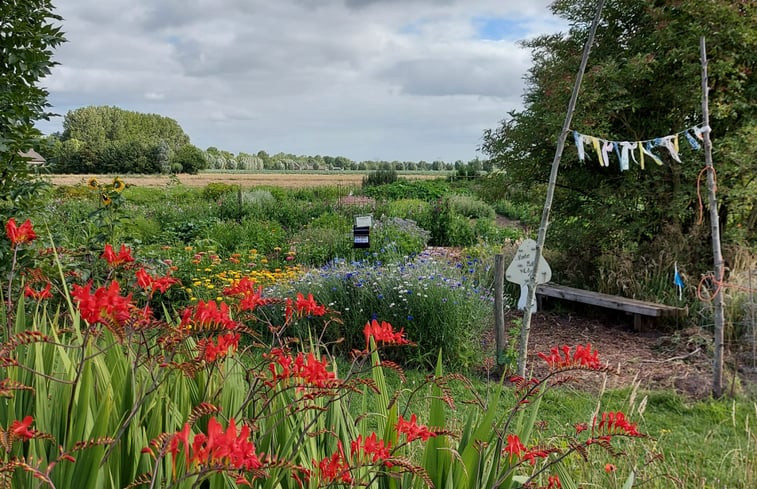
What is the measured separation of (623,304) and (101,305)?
6.19 meters

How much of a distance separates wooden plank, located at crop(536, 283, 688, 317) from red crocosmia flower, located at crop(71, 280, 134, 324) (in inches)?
237

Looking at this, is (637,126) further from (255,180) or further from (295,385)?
(255,180)

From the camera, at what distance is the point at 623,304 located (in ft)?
21.1

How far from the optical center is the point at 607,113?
22.7 ft

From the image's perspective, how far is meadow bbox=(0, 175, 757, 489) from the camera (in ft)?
4.23

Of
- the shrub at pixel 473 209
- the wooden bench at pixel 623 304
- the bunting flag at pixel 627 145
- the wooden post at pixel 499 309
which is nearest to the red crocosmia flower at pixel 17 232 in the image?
the bunting flag at pixel 627 145

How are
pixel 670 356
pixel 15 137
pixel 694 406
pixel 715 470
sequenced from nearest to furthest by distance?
pixel 715 470, pixel 15 137, pixel 694 406, pixel 670 356

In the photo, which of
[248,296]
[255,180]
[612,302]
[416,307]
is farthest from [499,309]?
[255,180]

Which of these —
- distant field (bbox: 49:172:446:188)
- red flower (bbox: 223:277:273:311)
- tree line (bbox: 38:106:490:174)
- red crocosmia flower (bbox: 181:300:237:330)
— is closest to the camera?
red crocosmia flower (bbox: 181:300:237:330)

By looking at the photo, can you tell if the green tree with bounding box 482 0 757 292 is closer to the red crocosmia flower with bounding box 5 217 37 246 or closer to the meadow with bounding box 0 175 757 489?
the meadow with bounding box 0 175 757 489

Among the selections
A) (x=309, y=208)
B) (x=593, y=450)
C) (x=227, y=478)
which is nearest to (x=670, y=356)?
(x=593, y=450)

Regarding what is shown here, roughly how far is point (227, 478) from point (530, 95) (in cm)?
804

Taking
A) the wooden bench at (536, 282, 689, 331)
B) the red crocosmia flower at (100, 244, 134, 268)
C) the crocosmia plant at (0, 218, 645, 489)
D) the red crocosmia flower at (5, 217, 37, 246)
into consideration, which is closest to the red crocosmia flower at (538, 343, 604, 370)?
the crocosmia plant at (0, 218, 645, 489)

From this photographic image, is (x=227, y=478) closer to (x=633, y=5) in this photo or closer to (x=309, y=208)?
(x=633, y=5)
